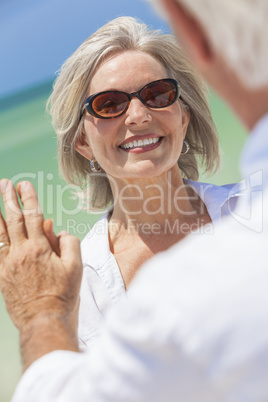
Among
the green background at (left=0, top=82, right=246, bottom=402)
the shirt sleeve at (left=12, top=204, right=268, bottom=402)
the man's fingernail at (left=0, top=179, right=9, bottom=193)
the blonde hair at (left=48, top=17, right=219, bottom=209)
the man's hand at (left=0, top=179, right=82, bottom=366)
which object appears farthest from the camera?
the green background at (left=0, top=82, right=246, bottom=402)

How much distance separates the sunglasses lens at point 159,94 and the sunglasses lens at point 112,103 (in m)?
0.09

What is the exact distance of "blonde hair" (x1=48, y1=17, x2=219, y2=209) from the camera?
281cm

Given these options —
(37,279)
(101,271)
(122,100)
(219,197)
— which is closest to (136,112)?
(122,100)

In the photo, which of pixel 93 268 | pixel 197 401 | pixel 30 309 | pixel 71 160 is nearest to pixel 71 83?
pixel 71 160

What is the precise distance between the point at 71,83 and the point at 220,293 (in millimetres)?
2308

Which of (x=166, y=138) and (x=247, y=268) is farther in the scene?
(x=166, y=138)

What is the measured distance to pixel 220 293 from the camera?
674mm

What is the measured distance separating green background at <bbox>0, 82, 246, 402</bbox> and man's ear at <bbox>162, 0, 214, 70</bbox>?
1.73 metres

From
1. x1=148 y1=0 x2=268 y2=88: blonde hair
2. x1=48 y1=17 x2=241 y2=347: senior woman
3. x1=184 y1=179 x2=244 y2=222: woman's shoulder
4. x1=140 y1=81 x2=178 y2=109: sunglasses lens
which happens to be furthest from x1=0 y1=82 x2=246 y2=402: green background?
x1=148 y1=0 x2=268 y2=88: blonde hair

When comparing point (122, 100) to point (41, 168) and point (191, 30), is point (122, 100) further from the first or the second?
point (41, 168)

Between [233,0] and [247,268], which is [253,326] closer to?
[247,268]

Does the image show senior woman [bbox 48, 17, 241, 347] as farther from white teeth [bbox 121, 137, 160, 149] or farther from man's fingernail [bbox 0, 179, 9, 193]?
man's fingernail [bbox 0, 179, 9, 193]

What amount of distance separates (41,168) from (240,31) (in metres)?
8.09

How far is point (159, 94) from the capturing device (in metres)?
2.69
